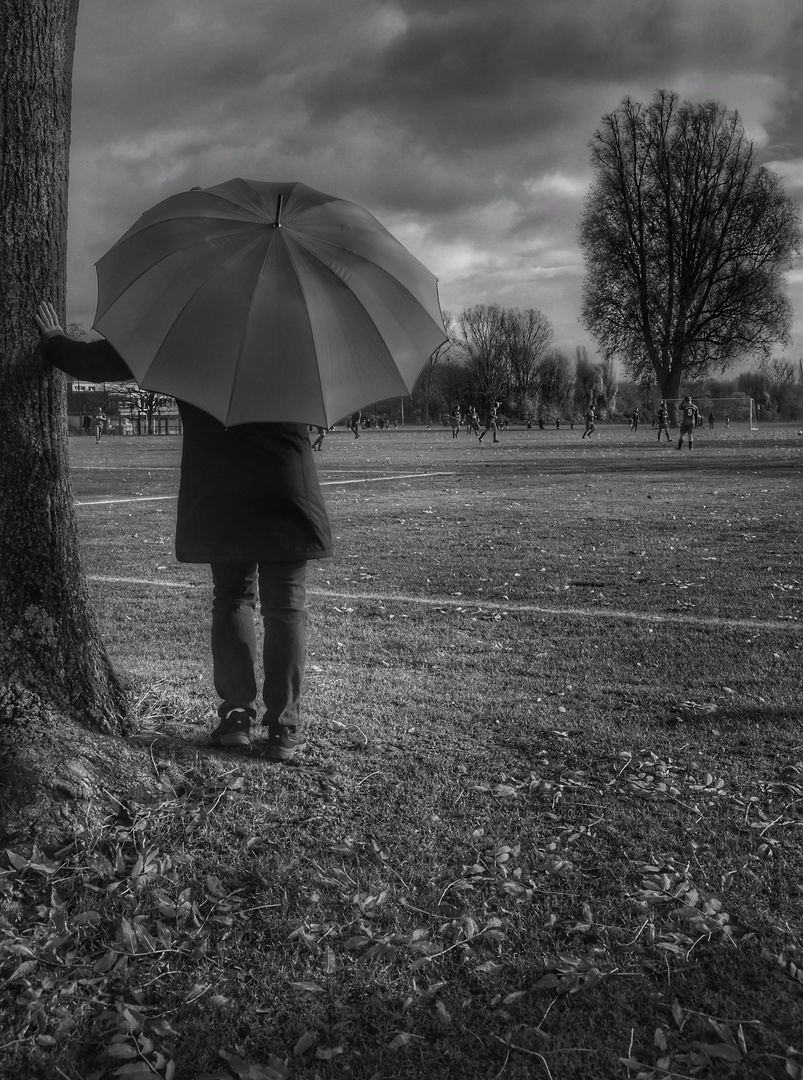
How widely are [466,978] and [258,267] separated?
225 centimetres

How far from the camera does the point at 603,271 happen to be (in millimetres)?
53500

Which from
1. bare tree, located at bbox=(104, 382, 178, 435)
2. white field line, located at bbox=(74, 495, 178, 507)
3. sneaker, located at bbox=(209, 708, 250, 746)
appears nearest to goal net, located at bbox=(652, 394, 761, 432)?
bare tree, located at bbox=(104, 382, 178, 435)

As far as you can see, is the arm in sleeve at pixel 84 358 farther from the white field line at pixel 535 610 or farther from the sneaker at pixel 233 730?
the white field line at pixel 535 610

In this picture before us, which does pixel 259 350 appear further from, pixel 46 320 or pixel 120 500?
pixel 120 500

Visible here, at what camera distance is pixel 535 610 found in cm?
652

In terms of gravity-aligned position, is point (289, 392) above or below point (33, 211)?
below

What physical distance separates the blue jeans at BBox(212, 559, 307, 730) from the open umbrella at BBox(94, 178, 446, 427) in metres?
0.72

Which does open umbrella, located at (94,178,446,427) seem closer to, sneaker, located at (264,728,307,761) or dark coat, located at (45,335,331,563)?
dark coat, located at (45,335,331,563)

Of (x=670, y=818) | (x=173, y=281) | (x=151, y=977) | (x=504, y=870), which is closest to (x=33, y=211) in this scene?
(x=173, y=281)

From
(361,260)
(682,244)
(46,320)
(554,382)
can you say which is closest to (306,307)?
(361,260)

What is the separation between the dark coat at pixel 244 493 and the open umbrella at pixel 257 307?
26cm

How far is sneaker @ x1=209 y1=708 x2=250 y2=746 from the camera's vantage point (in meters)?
3.68

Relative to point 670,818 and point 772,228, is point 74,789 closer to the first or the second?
point 670,818

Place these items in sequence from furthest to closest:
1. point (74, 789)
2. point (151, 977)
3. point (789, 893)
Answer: point (74, 789), point (789, 893), point (151, 977)
